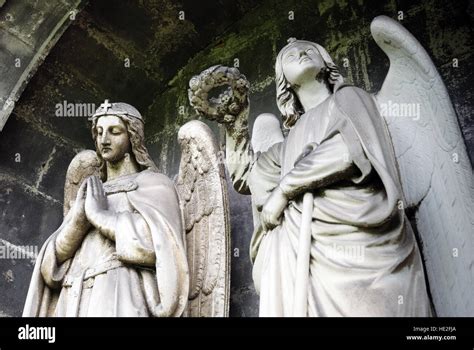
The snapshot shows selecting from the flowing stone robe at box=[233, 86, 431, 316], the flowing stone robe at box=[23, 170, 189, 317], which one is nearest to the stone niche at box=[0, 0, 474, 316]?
the flowing stone robe at box=[23, 170, 189, 317]

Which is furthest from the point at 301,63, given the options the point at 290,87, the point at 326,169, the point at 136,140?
the point at 136,140

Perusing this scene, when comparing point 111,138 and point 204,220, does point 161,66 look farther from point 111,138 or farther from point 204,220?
point 204,220

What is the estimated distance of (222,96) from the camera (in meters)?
4.57

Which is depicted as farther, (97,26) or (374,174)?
(97,26)

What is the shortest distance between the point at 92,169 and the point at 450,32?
2.13 metres

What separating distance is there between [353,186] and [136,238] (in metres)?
1.11

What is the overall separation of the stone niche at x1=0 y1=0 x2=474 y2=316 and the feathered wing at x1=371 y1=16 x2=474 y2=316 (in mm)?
585

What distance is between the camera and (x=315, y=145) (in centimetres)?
410

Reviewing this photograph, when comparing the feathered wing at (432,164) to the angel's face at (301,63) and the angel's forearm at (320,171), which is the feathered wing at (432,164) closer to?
the angel's face at (301,63)

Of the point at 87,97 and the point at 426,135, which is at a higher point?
the point at 87,97

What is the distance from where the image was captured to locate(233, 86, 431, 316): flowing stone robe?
3.53 m
